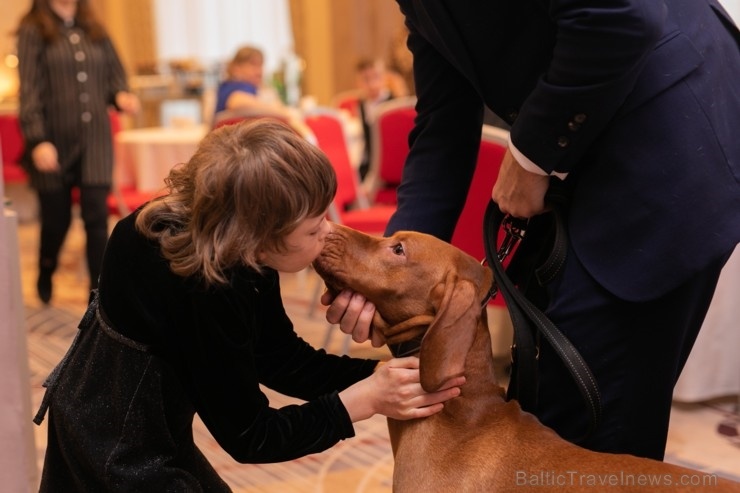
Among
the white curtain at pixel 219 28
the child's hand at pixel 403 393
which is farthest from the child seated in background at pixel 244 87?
the white curtain at pixel 219 28

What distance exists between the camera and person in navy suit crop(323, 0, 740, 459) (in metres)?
1.41

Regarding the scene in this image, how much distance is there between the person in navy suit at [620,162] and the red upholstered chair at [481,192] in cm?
161

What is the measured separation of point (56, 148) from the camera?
5207 mm

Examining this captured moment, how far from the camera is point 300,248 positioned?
1675mm

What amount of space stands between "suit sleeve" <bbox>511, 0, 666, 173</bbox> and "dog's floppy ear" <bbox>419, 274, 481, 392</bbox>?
0.31 meters

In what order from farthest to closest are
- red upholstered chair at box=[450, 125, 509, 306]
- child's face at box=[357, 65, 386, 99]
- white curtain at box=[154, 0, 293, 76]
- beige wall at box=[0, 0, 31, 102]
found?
white curtain at box=[154, 0, 293, 76] < beige wall at box=[0, 0, 31, 102] < child's face at box=[357, 65, 386, 99] < red upholstered chair at box=[450, 125, 509, 306]

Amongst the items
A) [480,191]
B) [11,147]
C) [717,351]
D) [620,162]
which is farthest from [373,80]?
[620,162]

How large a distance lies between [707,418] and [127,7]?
9.76m

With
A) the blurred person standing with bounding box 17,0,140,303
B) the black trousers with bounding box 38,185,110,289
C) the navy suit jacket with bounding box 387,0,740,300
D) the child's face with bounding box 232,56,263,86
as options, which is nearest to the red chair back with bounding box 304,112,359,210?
the blurred person standing with bounding box 17,0,140,303

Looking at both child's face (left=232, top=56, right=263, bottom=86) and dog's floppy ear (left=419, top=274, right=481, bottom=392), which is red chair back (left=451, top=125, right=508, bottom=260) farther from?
child's face (left=232, top=56, right=263, bottom=86)

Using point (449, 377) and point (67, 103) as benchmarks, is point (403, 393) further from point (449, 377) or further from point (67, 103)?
point (67, 103)

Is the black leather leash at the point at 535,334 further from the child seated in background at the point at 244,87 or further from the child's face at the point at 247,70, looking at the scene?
the child's face at the point at 247,70

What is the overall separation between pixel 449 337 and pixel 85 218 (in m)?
4.01

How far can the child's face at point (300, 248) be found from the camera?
1.66 metres
